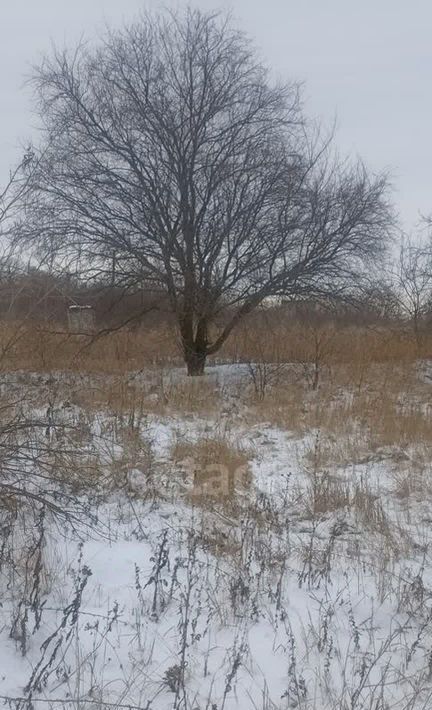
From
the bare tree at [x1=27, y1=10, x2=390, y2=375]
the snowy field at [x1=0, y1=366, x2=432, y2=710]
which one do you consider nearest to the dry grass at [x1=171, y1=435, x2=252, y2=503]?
the snowy field at [x1=0, y1=366, x2=432, y2=710]

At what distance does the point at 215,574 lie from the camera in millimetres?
3363

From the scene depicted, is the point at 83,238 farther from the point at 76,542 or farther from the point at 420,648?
the point at 420,648

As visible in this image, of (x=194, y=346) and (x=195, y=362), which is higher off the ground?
(x=194, y=346)

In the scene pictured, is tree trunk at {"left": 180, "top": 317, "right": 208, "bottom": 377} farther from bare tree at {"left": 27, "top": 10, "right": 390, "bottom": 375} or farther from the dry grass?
the dry grass

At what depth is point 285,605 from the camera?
10.4ft

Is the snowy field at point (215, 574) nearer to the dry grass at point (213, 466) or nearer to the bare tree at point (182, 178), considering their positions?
the dry grass at point (213, 466)

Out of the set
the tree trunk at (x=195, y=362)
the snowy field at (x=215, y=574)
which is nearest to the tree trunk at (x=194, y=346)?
the tree trunk at (x=195, y=362)

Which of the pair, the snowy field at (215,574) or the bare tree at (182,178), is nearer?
the snowy field at (215,574)

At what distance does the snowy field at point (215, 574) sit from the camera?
8.36 feet

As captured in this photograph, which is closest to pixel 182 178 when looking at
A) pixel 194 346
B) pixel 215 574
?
pixel 194 346

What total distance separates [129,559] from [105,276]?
7.36 metres

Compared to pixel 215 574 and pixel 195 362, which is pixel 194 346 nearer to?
pixel 195 362

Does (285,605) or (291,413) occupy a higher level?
(291,413)

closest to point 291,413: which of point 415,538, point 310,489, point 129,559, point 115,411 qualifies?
point 115,411
